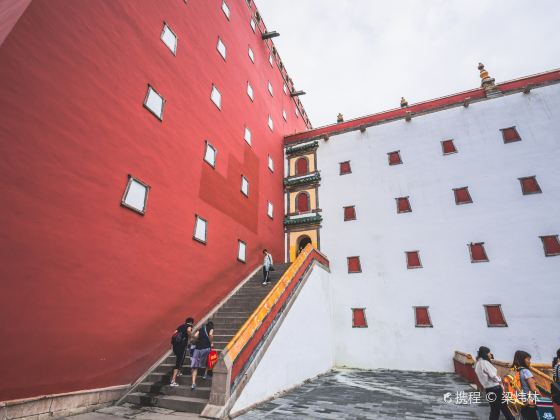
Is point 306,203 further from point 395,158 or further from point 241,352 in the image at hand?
point 241,352

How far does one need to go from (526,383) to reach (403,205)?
12.7 metres

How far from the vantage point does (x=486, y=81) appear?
17.6 metres

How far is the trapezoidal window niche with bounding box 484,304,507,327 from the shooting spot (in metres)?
13.4

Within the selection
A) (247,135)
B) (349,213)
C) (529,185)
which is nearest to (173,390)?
(247,135)

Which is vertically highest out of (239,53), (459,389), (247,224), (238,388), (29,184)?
(239,53)

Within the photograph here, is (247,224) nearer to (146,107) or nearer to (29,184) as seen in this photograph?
(146,107)

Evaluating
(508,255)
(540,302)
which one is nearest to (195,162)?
(508,255)

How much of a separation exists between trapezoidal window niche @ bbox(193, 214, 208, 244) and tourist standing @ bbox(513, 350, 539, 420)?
9.14m

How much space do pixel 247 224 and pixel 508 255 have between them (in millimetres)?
12479

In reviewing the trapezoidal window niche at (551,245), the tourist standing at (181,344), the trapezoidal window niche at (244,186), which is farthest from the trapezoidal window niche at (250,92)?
the trapezoidal window niche at (551,245)

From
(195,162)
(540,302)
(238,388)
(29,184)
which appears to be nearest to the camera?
(29,184)

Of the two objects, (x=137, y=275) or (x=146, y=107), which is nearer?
(x=137, y=275)

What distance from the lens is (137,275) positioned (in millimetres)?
8078

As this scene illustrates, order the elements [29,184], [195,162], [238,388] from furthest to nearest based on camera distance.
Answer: [195,162] → [238,388] → [29,184]
